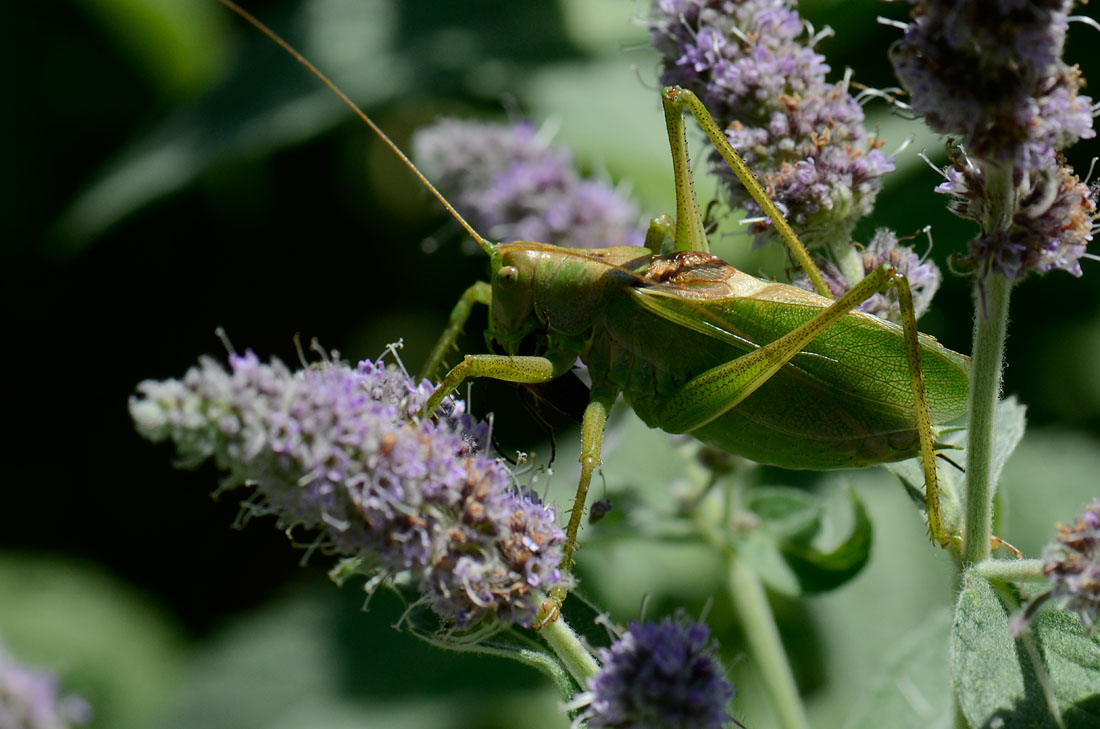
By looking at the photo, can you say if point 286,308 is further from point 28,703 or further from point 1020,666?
point 1020,666

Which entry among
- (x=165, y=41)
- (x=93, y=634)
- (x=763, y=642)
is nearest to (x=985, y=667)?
(x=763, y=642)

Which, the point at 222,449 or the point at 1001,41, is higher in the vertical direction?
the point at 1001,41

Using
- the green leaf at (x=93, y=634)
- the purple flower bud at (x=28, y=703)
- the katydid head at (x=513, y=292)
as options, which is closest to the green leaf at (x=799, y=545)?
the katydid head at (x=513, y=292)

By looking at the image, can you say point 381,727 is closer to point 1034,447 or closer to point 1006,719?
point 1006,719

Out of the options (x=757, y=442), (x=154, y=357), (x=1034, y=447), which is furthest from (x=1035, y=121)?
(x=154, y=357)

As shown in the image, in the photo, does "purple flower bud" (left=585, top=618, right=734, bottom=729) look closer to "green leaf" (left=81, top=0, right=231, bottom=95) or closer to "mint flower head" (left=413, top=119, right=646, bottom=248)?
"mint flower head" (left=413, top=119, right=646, bottom=248)

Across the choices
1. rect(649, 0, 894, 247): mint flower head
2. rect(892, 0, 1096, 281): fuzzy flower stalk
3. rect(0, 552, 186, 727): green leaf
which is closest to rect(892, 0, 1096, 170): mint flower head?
rect(892, 0, 1096, 281): fuzzy flower stalk
